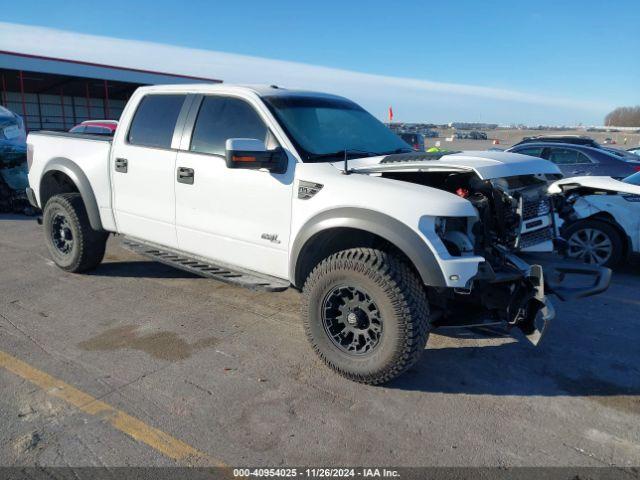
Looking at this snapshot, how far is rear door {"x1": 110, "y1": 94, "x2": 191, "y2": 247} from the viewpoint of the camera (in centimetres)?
461

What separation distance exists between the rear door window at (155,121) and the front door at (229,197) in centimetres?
26

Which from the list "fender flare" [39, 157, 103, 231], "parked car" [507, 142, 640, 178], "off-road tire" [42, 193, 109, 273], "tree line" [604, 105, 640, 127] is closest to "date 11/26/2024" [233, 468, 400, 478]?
"fender flare" [39, 157, 103, 231]

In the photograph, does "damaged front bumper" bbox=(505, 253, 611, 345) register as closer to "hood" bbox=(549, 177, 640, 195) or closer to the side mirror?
"hood" bbox=(549, 177, 640, 195)

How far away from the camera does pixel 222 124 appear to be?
4328mm

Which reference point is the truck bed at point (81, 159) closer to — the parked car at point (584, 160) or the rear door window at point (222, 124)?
the rear door window at point (222, 124)

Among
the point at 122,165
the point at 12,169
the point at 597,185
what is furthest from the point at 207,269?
the point at 12,169

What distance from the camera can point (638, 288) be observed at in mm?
5859

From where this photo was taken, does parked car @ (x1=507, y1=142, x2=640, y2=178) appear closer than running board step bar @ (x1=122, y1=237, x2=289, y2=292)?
No

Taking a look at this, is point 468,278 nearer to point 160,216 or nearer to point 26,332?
point 160,216

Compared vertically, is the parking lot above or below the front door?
below

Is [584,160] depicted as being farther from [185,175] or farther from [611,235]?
[185,175]

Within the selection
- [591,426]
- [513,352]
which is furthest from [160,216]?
[591,426]

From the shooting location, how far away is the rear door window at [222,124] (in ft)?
13.6

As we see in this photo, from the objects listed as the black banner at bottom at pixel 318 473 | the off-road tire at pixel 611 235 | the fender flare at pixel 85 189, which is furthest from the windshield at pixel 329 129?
the off-road tire at pixel 611 235
